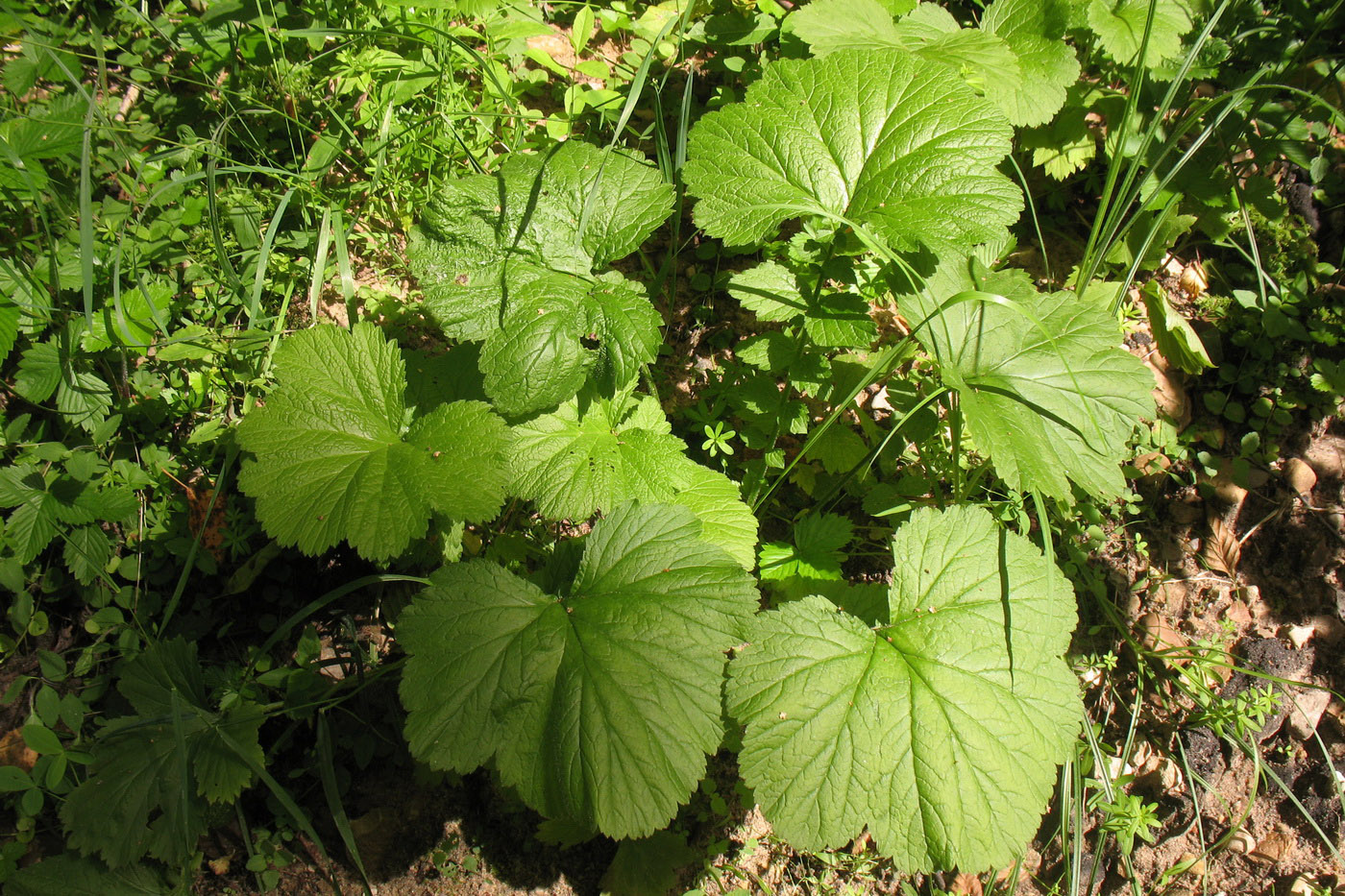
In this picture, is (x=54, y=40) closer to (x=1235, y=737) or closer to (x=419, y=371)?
(x=419, y=371)

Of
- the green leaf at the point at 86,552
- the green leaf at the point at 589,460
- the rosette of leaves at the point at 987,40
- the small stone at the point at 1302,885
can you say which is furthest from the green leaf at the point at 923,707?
the green leaf at the point at 86,552

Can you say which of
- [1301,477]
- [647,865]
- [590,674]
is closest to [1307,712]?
[1301,477]

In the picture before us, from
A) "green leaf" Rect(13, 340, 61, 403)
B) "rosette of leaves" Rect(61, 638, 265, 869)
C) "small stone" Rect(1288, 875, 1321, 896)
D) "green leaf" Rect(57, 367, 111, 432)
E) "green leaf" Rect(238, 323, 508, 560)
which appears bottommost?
"small stone" Rect(1288, 875, 1321, 896)

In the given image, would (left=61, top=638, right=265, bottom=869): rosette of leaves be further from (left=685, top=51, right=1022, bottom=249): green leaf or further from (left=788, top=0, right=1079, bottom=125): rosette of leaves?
(left=788, top=0, right=1079, bottom=125): rosette of leaves

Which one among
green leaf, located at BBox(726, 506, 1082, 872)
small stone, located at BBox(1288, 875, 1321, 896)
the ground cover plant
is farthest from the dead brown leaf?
small stone, located at BBox(1288, 875, 1321, 896)

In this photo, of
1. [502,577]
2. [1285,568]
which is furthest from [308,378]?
[1285,568]

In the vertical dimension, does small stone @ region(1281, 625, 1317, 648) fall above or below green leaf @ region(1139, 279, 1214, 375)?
below

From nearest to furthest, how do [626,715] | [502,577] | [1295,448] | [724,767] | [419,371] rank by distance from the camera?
[626,715]
[502,577]
[419,371]
[724,767]
[1295,448]
